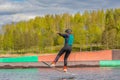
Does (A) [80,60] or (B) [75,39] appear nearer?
(A) [80,60]

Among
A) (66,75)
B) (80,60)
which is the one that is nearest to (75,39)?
(80,60)

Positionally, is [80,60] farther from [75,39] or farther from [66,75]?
[75,39]

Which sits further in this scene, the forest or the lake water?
the forest

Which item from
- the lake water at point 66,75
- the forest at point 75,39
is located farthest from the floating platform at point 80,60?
the forest at point 75,39

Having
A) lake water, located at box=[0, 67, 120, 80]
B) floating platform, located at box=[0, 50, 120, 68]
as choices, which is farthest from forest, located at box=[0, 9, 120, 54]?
lake water, located at box=[0, 67, 120, 80]

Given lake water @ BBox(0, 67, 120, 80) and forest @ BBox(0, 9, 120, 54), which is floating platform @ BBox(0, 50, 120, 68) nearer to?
lake water @ BBox(0, 67, 120, 80)

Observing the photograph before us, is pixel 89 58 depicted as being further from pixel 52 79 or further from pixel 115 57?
pixel 52 79

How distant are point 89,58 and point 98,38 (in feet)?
207

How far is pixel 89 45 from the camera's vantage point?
117m

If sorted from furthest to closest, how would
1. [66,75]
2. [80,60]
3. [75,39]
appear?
1. [75,39]
2. [80,60]
3. [66,75]

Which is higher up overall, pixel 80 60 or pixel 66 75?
pixel 66 75

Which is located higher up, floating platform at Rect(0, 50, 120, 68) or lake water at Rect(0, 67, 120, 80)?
lake water at Rect(0, 67, 120, 80)

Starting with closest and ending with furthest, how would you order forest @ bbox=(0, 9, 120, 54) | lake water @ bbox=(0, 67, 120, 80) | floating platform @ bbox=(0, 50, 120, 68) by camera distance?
lake water @ bbox=(0, 67, 120, 80) → floating platform @ bbox=(0, 50, 120, 68) → forest @ bbox=(0, 9, 120, 54)

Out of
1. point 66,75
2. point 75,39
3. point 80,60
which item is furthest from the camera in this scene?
point 75,39
